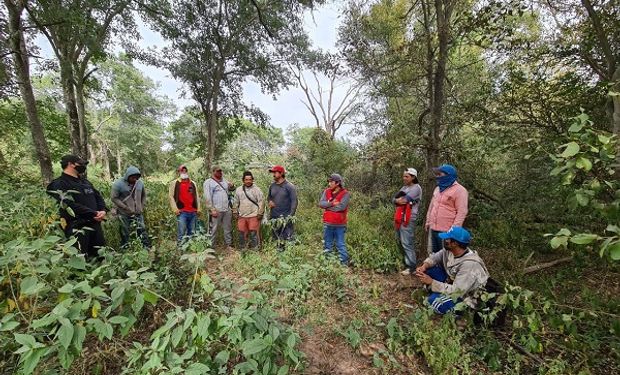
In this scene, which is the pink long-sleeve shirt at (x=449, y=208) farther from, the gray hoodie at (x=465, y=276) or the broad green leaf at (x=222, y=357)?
the broad green leaf at (x=222, y=357)

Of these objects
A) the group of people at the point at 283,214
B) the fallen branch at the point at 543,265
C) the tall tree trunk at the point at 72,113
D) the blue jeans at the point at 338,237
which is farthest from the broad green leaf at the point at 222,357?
the tall tree trunk at the point at 72,113

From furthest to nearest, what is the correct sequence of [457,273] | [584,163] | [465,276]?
[457,273]
[465,276]
[584,163]

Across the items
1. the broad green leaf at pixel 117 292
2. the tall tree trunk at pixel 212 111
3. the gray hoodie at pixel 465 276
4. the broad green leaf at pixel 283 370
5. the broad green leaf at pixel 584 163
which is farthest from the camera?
the tall tree trunk at pixel 212 111

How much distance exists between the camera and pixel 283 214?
19.8 feet

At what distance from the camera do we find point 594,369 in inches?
126

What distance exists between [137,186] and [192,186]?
932mm

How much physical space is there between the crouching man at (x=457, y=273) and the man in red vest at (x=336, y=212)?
70.2 inches

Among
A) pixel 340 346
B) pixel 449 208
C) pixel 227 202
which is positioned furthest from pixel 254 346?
pixel 227 202

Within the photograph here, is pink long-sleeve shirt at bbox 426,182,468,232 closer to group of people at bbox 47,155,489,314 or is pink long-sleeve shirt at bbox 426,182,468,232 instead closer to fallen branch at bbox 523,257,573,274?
group of people at bbox 47,155,489,314

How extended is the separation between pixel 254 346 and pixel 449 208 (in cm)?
368

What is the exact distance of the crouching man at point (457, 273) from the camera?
3.48 metres

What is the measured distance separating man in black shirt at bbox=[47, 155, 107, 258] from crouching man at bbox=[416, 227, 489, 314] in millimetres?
4459

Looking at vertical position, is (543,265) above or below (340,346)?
above

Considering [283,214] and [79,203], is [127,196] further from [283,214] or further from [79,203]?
[283,214]
